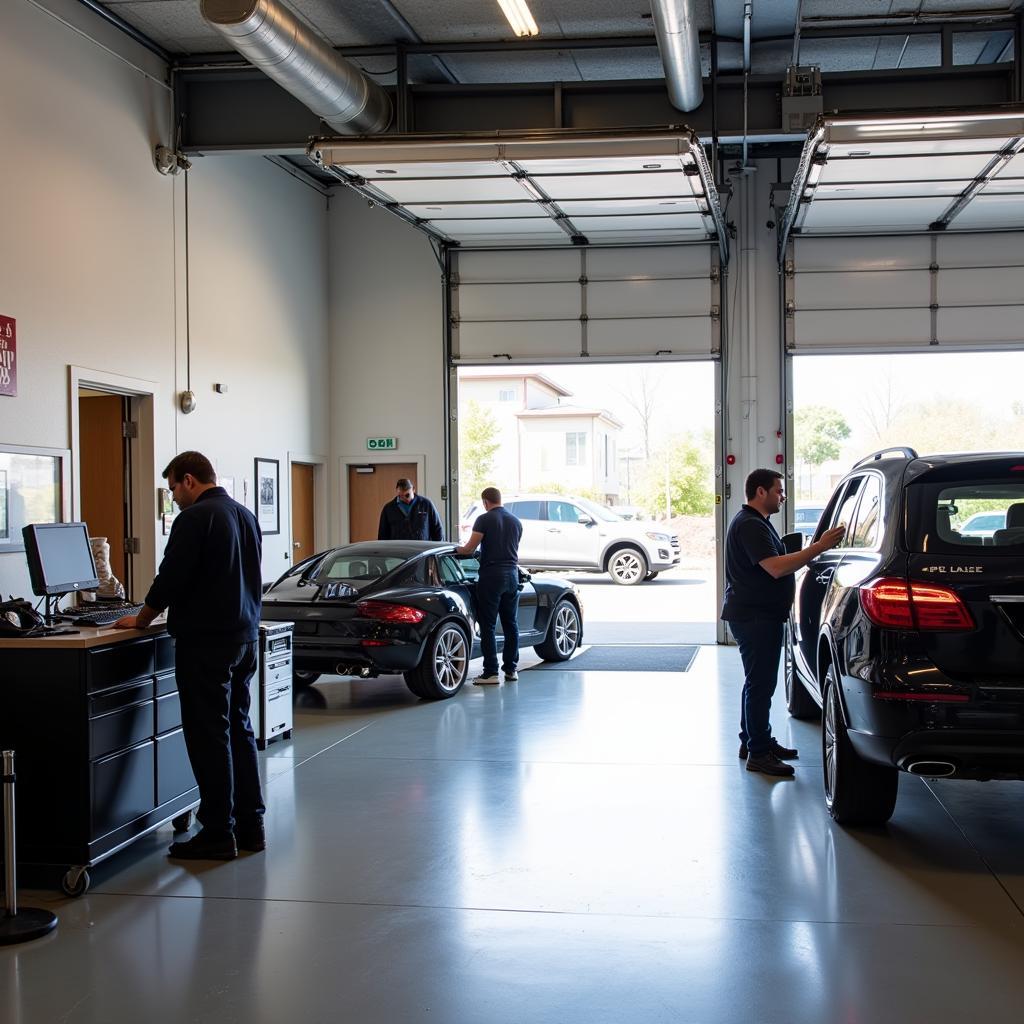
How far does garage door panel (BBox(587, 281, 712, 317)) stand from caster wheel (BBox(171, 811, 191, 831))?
32.0ft

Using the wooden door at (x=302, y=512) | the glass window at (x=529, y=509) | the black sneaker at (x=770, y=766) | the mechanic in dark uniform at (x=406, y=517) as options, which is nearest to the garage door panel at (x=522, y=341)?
the wooden door at (x=302, y=512)

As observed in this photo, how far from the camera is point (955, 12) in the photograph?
32.4 feet

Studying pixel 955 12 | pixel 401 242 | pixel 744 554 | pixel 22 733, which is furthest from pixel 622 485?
pixel 22 733

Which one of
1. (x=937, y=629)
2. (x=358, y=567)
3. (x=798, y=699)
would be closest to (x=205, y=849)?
(x=937, y=629)

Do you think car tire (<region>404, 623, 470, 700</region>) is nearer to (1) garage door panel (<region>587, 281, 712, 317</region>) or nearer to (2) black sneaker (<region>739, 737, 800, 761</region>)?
(2) black sneaker (<region>739, 737, 800, 761</region>)

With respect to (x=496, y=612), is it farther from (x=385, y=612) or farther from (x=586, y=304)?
(x=586, y=304)

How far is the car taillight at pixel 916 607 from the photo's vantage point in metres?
4.46

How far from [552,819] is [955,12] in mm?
8005

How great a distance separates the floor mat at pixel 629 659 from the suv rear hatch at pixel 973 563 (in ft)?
21.3

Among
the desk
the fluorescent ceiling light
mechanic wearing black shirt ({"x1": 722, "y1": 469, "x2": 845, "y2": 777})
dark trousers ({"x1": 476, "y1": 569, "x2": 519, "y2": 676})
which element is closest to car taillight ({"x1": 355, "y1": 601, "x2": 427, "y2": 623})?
dark trousers ({"x1": 476, "y1": 569, "x2": 519, "y2": 676})

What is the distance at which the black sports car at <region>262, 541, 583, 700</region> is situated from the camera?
8750mm

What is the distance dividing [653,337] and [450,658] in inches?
240

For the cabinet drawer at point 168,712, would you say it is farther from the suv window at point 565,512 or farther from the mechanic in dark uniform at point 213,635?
the suv window at point 565,512

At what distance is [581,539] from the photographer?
64.8 feet
